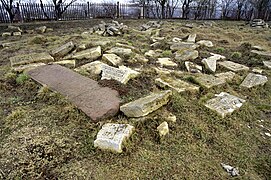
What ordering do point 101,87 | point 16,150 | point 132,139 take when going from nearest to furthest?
point 16,150 < point 132,139 < point 101,87

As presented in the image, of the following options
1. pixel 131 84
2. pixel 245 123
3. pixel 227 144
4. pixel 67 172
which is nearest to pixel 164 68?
pixel 131 84

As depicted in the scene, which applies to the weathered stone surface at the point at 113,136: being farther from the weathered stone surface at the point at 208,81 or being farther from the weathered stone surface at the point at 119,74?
the weathered stone surface at the point at 208,81

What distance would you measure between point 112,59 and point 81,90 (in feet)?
4.47

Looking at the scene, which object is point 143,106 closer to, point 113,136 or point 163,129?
point 163,129

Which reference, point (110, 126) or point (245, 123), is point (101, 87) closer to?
point (110, 126)

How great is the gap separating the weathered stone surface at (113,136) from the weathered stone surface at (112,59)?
2079 mm

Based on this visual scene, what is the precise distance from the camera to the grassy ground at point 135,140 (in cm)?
205

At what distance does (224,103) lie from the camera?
10.4 feet

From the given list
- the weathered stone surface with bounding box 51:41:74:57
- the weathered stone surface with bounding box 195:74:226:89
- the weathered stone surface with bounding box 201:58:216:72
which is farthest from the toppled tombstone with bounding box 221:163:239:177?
the weathered stone surface with bounding box 51:41:74:57

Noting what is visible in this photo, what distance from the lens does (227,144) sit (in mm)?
2533

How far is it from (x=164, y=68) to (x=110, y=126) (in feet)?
8.12

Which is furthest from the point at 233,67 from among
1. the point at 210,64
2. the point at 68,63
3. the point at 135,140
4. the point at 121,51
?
the point at 68,63

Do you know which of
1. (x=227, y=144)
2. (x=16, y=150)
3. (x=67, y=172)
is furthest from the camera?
(x=227, y=144)

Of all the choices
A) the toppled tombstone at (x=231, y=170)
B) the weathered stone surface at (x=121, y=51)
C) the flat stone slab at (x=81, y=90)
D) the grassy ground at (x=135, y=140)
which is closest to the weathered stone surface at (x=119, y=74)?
the grassy ground at (x=135, y=140)
